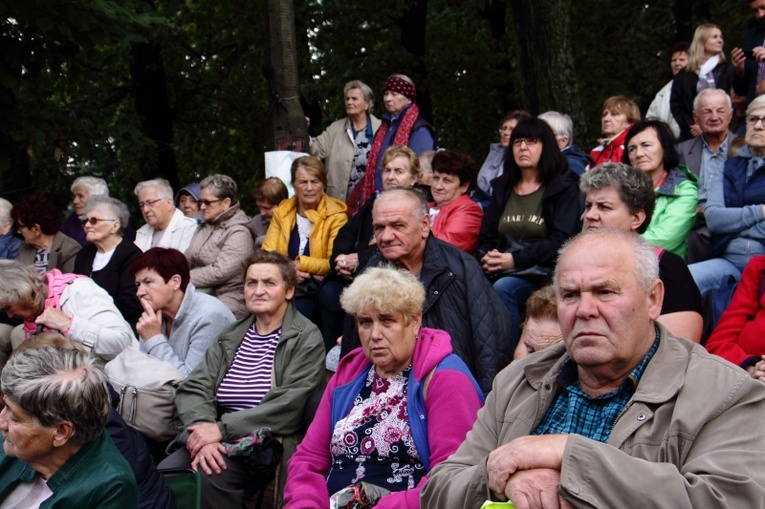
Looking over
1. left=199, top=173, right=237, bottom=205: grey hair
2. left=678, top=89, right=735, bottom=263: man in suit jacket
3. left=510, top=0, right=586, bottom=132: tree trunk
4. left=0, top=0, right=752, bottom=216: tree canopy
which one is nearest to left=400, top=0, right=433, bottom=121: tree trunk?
left=0, top=0, right=752, bottom=216: tree canopy

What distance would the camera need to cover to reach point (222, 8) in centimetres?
1720

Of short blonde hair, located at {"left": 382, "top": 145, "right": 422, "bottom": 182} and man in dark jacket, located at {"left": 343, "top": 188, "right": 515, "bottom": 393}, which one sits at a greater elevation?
short blonde hair, located at {"left": 382, "top": 145, "right": 422, "bottom": 182}

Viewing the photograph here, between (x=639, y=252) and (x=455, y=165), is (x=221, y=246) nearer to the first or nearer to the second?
(x=455, y=165)

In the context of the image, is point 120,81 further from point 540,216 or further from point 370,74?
point 540,216

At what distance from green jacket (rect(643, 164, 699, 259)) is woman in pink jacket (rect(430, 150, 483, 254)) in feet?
4.60

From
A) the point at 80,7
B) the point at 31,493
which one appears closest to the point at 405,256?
the point at 31,493

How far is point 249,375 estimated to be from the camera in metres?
5.82

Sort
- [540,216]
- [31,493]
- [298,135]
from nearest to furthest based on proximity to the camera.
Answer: [31,493] < [540,216] < [298,135]

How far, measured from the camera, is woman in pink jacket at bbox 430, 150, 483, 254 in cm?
711

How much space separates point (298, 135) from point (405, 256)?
3.88 m

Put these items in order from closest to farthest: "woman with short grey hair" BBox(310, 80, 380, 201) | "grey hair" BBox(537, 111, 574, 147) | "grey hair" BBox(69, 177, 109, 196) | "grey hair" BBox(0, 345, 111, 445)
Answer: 1. "grey hair" BBox(0, 345, 111, 445)
2. "grey hair" BBox(537, 111, 574, 147)
3. "woman with short grey hair" BBox(310, 80, 380, 201)
4. "grey hair" BBox(69, 177, 109, 196)

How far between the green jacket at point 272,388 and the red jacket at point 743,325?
2.30 meters

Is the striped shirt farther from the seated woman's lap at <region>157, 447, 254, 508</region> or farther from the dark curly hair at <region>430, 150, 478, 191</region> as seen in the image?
the dark curly hair at <region>430, 150, 478, 191</region>

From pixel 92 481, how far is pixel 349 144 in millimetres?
6116
